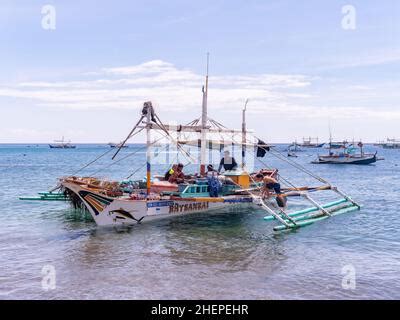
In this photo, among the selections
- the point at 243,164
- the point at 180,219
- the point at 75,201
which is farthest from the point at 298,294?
the point at 243,164

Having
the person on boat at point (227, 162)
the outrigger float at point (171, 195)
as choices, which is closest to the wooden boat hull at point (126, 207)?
the outrigger float at point (171, 195)

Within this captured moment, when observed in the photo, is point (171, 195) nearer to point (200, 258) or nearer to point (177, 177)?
point (177, 177)

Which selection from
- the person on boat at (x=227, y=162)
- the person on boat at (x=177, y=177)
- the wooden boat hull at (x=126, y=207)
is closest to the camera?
the wooden boat hull at (x=126, y=207)

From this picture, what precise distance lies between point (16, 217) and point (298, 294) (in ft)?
73.7

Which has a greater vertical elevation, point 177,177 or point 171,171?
point 171,171

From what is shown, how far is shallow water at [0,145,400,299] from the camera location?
15.1 meters

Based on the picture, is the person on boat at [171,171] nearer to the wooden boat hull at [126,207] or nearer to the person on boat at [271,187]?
the wooden boat hull at [126,207]

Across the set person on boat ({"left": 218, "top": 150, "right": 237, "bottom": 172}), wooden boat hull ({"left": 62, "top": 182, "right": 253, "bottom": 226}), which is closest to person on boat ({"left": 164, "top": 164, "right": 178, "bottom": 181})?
wooden boat hull ({"left": 62, "top": 182, "right": 253, "bottom": 226})

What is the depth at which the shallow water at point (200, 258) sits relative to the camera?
15070mm

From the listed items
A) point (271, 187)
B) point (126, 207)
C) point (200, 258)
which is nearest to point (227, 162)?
point (271, 187)

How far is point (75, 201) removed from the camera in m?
27.9

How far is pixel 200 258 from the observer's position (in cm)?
1872
